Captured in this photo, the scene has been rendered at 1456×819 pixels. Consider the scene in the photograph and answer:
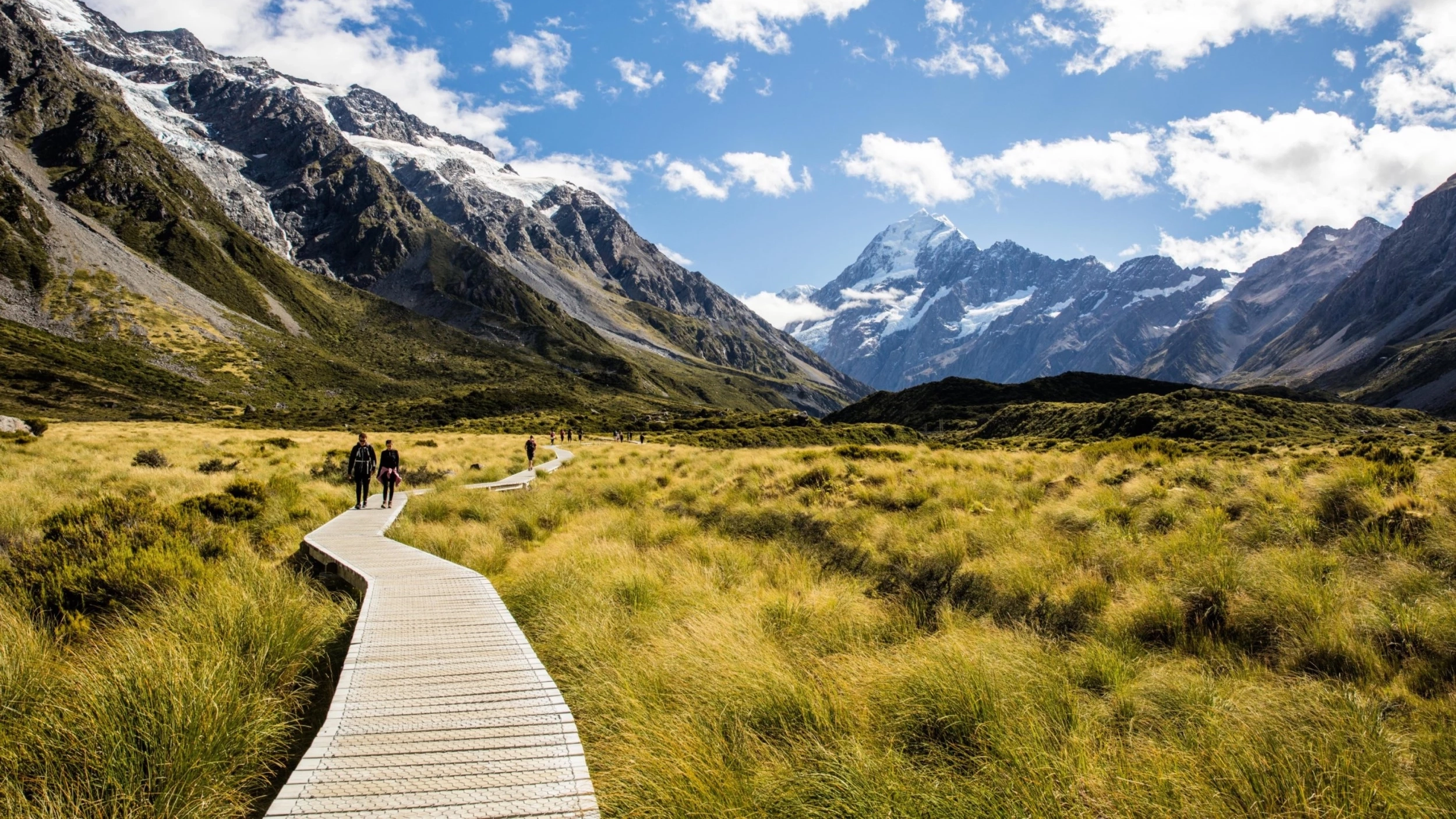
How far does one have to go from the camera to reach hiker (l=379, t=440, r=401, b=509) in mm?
16625

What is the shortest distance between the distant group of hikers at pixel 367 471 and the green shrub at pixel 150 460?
9975mm

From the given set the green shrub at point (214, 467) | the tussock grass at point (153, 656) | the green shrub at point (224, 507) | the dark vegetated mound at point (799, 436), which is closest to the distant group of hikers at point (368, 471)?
the green shrub at point (224, 507)

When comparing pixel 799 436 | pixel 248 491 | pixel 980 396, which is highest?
pixel 980 396

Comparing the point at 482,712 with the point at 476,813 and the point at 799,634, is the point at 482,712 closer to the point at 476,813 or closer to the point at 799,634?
the point at 476,813

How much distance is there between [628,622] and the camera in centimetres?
654

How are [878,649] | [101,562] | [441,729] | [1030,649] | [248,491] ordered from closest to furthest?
[441,729]
[1030,649]
[878,649]
[101,562]
[248,491]

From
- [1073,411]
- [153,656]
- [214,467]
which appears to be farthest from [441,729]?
[1073,411]

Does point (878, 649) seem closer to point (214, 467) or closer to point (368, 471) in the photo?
point (368, 471)

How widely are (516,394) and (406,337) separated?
291 ft

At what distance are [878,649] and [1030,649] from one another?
128 centimetres

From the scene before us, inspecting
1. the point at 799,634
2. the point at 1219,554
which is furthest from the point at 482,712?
the point at 1219,554

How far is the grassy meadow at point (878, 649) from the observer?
3.48 m

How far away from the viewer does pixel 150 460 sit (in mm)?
21906

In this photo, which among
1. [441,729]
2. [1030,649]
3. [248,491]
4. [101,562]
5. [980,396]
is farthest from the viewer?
[980,396]
